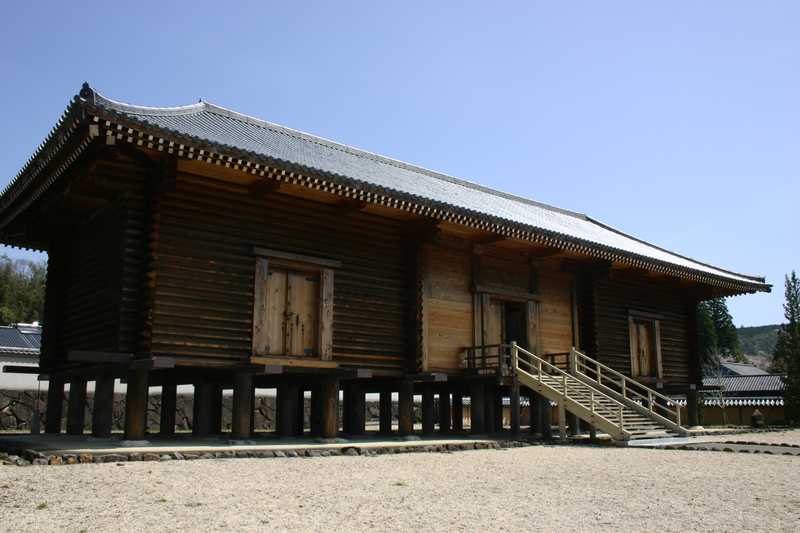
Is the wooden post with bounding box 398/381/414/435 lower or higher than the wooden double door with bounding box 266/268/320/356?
lower

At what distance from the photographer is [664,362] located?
25.8 m

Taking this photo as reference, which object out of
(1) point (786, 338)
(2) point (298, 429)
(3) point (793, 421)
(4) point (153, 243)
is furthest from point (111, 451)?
(1) point (786, 338)

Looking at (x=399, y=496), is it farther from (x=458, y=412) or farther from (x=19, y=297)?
(x=19, y=297)

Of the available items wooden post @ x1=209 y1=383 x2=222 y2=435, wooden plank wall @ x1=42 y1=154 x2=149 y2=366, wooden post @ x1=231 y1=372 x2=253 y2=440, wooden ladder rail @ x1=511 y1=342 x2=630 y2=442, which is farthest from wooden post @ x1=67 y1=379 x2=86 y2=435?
wooden ladder rail @ x1=511 y1=342 x2=630 y2=442

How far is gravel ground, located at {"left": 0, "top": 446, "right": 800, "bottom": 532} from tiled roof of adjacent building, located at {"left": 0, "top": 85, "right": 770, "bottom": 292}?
A: 18.1 feet

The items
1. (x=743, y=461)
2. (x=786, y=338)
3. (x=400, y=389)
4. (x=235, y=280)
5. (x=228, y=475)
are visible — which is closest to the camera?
(x=228, y=475)

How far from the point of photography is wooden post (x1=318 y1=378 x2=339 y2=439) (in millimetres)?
15969

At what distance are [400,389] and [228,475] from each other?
339 inches

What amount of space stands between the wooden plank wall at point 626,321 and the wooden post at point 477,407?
515 centimetres

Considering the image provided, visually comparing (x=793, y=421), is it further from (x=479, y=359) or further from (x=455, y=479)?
(x=455, y=479)

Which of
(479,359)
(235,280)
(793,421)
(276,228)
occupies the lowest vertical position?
(793,421)

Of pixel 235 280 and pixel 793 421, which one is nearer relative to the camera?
pixel 235 280

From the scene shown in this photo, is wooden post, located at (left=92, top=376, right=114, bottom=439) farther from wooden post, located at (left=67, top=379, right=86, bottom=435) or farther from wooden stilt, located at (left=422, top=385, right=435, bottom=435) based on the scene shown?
wooden stilt, located at (left=422, top=385, right=435, bottom=435)

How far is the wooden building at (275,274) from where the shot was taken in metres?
14.2
